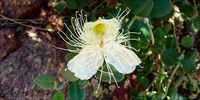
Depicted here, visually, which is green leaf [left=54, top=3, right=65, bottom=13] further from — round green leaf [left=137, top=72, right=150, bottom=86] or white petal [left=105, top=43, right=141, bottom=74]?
white petal [left=105, top=43, right=141, bottom=74]

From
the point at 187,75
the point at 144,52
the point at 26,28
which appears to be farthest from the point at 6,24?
the point at 187,75

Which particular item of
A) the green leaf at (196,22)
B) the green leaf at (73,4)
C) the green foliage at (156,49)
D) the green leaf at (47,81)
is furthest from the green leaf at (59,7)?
the green leaf at (47,81)

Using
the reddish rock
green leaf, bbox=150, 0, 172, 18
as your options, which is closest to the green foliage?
green leaf, bbox=150, 0, 172, 18

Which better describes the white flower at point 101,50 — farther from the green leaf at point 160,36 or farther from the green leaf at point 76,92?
the green leaf at point 160,36

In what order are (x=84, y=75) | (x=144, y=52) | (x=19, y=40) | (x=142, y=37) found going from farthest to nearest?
(x=19, y=40) < (x=144, y=52) < (x=142, y=37) < (x=84, y=75)

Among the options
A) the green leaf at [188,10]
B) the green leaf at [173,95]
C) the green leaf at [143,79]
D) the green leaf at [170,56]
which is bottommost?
the green leaf at [173,95]

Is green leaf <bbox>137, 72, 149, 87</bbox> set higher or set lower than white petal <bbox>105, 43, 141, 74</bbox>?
lower

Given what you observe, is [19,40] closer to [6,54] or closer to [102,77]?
[6,54]
